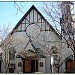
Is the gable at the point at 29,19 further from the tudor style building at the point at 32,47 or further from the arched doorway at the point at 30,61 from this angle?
the arched doorway at the point at 30,61

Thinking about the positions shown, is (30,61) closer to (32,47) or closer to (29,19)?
(32,47)

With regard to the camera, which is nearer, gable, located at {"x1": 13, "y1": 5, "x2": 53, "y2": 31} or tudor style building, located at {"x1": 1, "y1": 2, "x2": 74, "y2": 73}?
tudor style building, located at {"x1": 1, "y1": 2, "x2": 74, "y2": 73}

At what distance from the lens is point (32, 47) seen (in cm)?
734

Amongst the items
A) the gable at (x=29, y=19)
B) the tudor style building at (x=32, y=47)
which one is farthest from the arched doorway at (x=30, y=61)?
the gable at (x=29, y=19)

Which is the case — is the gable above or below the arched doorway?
above

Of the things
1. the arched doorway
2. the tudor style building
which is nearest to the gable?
the tudor style building

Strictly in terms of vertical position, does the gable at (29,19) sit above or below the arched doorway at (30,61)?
above

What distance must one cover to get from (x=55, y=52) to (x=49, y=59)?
2.00ft

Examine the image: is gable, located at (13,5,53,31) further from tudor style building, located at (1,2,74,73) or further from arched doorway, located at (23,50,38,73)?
arched doorway, located at (23,50,38,73)

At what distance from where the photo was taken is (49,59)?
6918 millimetres

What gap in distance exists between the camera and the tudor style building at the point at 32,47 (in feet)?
21.1

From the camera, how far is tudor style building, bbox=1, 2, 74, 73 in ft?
21.1

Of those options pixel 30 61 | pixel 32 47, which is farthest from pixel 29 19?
pixel 30 61

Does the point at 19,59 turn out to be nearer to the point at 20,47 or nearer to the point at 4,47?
the point at 20,47
